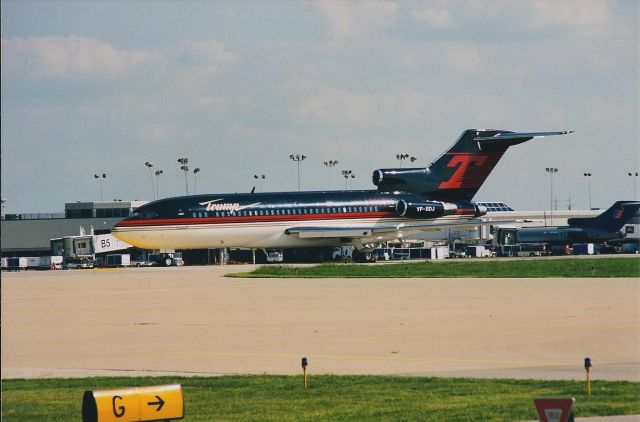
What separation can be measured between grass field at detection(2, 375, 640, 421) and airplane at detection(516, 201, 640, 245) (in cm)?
10358

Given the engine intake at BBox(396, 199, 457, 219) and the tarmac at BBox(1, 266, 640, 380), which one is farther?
the engine intake at BBox(396, 199, 457, 219)

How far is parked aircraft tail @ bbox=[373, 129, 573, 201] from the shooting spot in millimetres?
93062

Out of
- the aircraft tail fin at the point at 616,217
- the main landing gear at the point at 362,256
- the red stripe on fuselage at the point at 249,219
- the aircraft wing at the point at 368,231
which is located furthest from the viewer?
the aircraft tail fin at the point at 616,217

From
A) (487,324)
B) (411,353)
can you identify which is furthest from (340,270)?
(411,353)

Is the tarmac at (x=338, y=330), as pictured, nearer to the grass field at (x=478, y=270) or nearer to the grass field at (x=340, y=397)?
the grass field at (x=340, y=397)

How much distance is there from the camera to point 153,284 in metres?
61.5

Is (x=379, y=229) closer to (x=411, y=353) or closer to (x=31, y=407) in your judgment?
(x=411, y=353)

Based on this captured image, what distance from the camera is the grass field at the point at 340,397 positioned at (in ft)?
62.0

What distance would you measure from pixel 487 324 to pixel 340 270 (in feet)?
117

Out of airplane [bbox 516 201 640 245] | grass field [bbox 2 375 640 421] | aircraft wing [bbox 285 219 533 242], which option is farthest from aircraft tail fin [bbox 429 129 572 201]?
grass field [bbox 2 375 640 421]

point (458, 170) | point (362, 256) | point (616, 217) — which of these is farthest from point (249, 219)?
point (616, 217)

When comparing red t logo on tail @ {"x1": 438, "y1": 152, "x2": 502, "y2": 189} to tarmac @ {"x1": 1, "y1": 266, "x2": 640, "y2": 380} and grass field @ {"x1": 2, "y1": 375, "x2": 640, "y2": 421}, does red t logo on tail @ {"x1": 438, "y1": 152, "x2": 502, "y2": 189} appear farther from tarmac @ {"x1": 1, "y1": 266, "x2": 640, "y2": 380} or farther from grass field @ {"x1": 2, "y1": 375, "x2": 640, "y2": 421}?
grass field @ {"x1": 2, "y1": 375, "x2": 640, "y2": 421}

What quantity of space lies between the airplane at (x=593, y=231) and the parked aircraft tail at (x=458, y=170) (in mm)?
32146

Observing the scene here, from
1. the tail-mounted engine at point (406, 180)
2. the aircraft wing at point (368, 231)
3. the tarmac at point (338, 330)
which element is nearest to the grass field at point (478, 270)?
the tarmac at point (338, 330)
